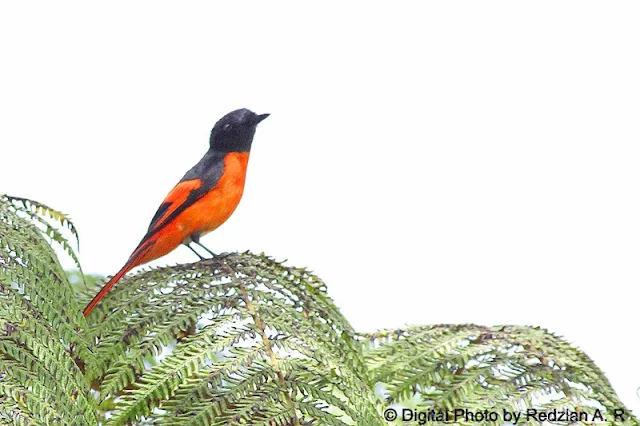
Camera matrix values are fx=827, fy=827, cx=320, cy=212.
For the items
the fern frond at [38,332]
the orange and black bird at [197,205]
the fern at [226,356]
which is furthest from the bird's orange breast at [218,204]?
the fern frond at [38,332]

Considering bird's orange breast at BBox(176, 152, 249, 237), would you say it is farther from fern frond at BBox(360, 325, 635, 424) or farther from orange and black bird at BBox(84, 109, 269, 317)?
fern frond at BBox(360, 325, 635, 424)

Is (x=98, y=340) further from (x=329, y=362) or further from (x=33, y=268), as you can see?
(x=329, y=362)

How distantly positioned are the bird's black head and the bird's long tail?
1.01m

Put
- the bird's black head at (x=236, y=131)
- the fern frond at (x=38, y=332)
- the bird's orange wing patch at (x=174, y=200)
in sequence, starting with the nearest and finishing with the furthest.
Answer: the fern frond at (x=38, y=332), the bird's orange wing patch at (x=174, y=200), the bird's black head at (x=236, y=131)

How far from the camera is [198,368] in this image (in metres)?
2.44

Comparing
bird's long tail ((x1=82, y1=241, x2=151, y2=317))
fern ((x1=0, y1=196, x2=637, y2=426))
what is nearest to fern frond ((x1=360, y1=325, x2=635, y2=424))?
fern ((x1=0, y1=196, x2=637, y2=426))

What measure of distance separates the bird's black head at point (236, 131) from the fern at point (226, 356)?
7.09 feet

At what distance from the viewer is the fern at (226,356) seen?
225cm

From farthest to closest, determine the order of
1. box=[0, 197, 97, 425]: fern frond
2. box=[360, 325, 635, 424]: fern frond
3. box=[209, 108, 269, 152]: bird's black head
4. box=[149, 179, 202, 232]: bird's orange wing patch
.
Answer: box=[209, 108, 269, 152]: bird's black head, box=[149, 179, 202, 232]: bird's orange wing patch, box=[360, 325, 635, 424]: fern frond, box=[0, 197, 97, 425]: fern frond

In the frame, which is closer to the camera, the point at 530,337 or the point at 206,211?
the point at 530,337

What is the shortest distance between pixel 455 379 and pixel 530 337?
1.46ft

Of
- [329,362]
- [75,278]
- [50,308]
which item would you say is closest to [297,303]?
[329,362]

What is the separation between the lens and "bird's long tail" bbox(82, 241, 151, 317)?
9.87 ft

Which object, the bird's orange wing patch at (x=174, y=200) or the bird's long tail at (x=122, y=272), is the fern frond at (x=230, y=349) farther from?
the bird's orange wing patch at (x=174, y=200)
